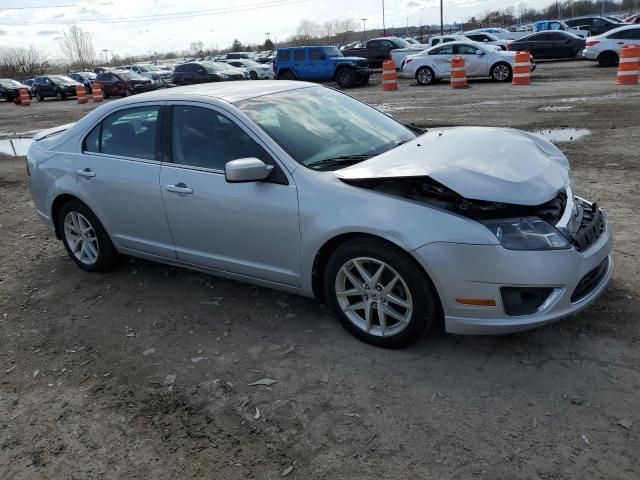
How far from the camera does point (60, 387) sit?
139 inches

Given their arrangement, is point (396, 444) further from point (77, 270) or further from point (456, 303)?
point (77, 270)

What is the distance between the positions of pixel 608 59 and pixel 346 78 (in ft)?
34.7

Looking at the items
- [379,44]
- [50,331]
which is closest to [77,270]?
[50,331]

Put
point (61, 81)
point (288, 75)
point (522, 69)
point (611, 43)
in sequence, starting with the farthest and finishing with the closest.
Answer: point (61, 81) → point (288, 75) → point (611, 43) → point (522, 69)

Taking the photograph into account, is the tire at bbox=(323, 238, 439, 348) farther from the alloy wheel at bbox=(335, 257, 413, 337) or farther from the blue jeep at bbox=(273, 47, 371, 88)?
the blue jeep at bbox=(273, 47, 371, 88)

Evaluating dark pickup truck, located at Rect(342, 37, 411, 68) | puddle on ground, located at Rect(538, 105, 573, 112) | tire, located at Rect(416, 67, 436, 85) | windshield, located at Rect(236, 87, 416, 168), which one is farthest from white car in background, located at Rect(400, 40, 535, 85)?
windshield, located at Rect(236, 87, 416, 168)

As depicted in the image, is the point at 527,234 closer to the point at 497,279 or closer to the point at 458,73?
the point at 497,279

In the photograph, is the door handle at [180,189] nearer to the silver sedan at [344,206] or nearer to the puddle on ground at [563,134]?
the silver sedan at [344,206]

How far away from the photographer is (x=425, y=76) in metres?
22.1

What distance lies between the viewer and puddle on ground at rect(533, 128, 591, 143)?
30.8 feet

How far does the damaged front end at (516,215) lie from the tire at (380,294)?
38cm

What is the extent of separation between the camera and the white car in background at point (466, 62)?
2031 cm

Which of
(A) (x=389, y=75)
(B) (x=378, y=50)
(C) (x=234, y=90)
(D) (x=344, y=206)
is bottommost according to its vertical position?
(A) (x=389, y=75)

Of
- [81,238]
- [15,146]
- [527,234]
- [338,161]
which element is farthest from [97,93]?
[527,234]
